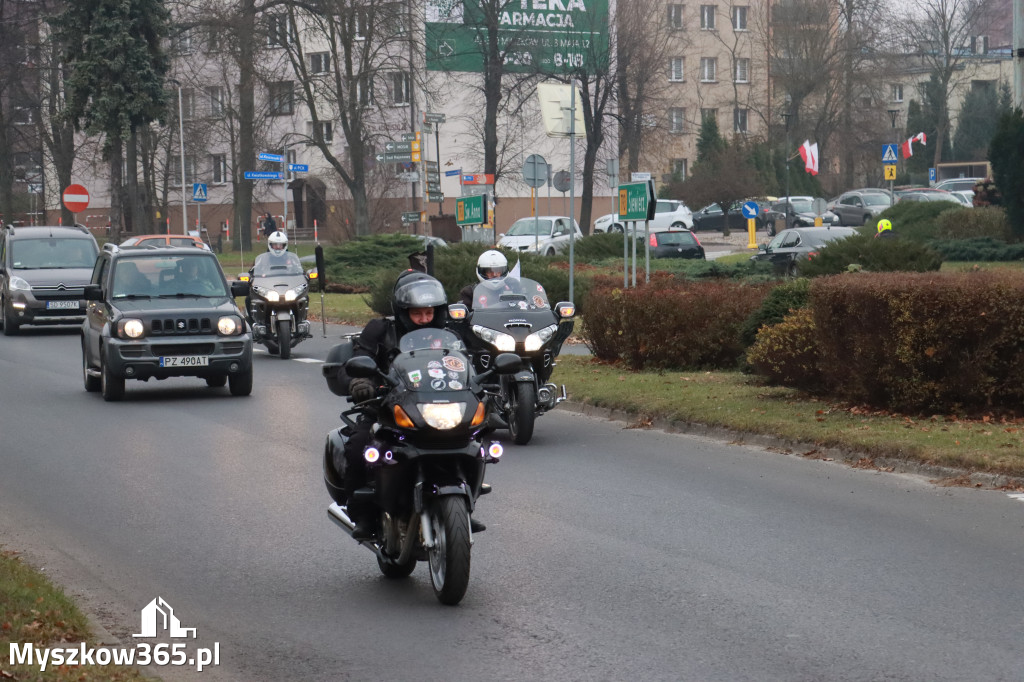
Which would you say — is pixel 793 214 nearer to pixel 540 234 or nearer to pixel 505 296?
pixel 540 234

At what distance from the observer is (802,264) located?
24.1 m

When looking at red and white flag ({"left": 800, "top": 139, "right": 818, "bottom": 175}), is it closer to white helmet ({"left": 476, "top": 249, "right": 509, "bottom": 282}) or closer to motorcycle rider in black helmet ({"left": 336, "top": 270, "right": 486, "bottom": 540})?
white helmet ({"left": 476, "top": 249, "right": 509, "bottom": 282})

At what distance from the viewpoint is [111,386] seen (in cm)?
1689

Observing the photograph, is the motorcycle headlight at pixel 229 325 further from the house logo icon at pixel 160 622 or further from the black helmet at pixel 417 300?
the house logo icon at pixel 160 622

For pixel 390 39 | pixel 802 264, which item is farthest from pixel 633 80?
pixel 802 264

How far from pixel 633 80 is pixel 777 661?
60.8 m

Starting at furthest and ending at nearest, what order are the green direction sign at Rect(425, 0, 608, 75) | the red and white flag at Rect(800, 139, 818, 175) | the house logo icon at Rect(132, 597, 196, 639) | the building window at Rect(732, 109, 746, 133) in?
the building window at Rect(732, 109, 746, 133) → the green direction sign at Rect(425, 0, 608, 75) → the red and white flag at Rect(800, 139, 818, 175) → the house logo icon at Rect(132, 597, 196, 639)

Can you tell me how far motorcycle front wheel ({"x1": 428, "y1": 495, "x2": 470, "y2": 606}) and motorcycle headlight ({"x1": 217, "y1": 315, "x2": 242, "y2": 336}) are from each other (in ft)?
34.0

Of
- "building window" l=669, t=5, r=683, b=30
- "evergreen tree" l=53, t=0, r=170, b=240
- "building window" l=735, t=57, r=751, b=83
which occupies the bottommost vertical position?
"evergreen tree" l=53, t=0, r=170, b=240

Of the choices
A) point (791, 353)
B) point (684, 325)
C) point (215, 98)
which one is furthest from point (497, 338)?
point (215, 98)

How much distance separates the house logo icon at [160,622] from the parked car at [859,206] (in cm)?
5640

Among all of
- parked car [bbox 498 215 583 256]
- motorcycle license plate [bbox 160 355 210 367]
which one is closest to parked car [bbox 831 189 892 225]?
parked car [bbox 498 215 583 256]

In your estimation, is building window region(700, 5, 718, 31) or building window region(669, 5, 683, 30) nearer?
building window region(669, 5, 683, 30)

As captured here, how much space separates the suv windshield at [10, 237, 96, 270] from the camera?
2955 centimetres
